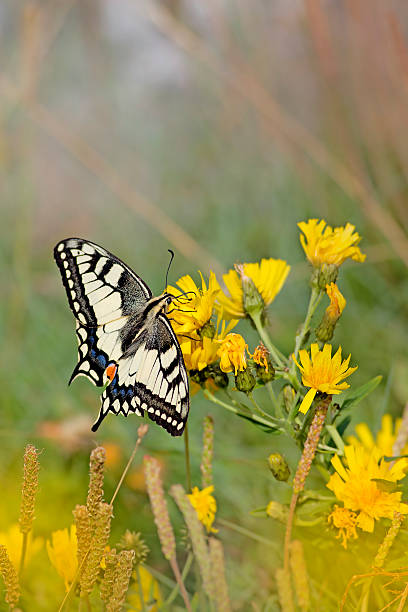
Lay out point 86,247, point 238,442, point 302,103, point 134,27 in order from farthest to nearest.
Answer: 1. point 134,27
2. point 302,103
3. point 238,442
4. point 86,247

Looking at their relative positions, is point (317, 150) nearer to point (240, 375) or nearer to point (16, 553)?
point (240, 375)

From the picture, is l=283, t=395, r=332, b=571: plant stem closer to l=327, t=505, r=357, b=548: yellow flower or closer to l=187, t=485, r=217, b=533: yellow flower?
l=327, t=505, r=357, b=548: yellow flower

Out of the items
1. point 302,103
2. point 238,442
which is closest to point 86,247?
point 238,442

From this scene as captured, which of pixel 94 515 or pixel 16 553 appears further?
pixel 16 553

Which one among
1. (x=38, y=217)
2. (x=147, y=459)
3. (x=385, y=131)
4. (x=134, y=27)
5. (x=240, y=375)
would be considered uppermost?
(x=134, y=27)

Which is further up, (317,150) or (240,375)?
(317,150)

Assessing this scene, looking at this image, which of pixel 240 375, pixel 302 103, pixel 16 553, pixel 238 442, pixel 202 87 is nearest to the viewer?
pixel 240 375

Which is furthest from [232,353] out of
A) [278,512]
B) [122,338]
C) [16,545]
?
[16,545]
